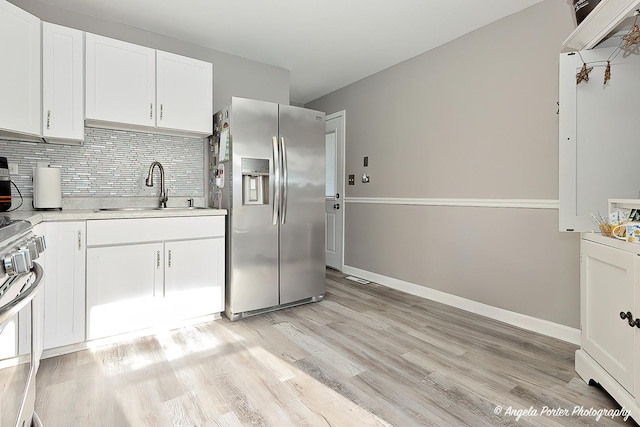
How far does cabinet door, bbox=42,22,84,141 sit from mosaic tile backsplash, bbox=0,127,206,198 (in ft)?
1.01

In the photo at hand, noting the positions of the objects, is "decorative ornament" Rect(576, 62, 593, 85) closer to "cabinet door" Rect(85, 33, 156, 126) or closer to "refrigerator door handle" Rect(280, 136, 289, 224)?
"refrigerator door handle" Rect(280, 136, 289, 224)

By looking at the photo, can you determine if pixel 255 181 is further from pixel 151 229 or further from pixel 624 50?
pixel 624 50

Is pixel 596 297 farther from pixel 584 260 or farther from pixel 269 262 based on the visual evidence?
pixel 269 262

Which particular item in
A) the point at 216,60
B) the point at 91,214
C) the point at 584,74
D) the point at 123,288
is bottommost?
the point at 123,288

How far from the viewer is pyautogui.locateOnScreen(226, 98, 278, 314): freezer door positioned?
2686mm

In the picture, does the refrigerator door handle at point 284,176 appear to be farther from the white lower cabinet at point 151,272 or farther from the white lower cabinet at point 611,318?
the white lower cabinet at point 611,318

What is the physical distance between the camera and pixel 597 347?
1.70 m

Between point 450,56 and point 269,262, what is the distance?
263cm

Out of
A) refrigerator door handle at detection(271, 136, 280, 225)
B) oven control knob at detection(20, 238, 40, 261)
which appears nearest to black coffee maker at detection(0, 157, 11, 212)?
oven control knob at detection(20, 238, 40, 261)

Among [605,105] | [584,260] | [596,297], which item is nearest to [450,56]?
[605,105]

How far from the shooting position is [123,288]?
7.47 ft

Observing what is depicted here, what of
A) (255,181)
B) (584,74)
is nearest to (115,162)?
(255,181)

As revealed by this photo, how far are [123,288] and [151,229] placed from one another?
451mm

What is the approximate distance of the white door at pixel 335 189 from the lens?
14.8 feet
